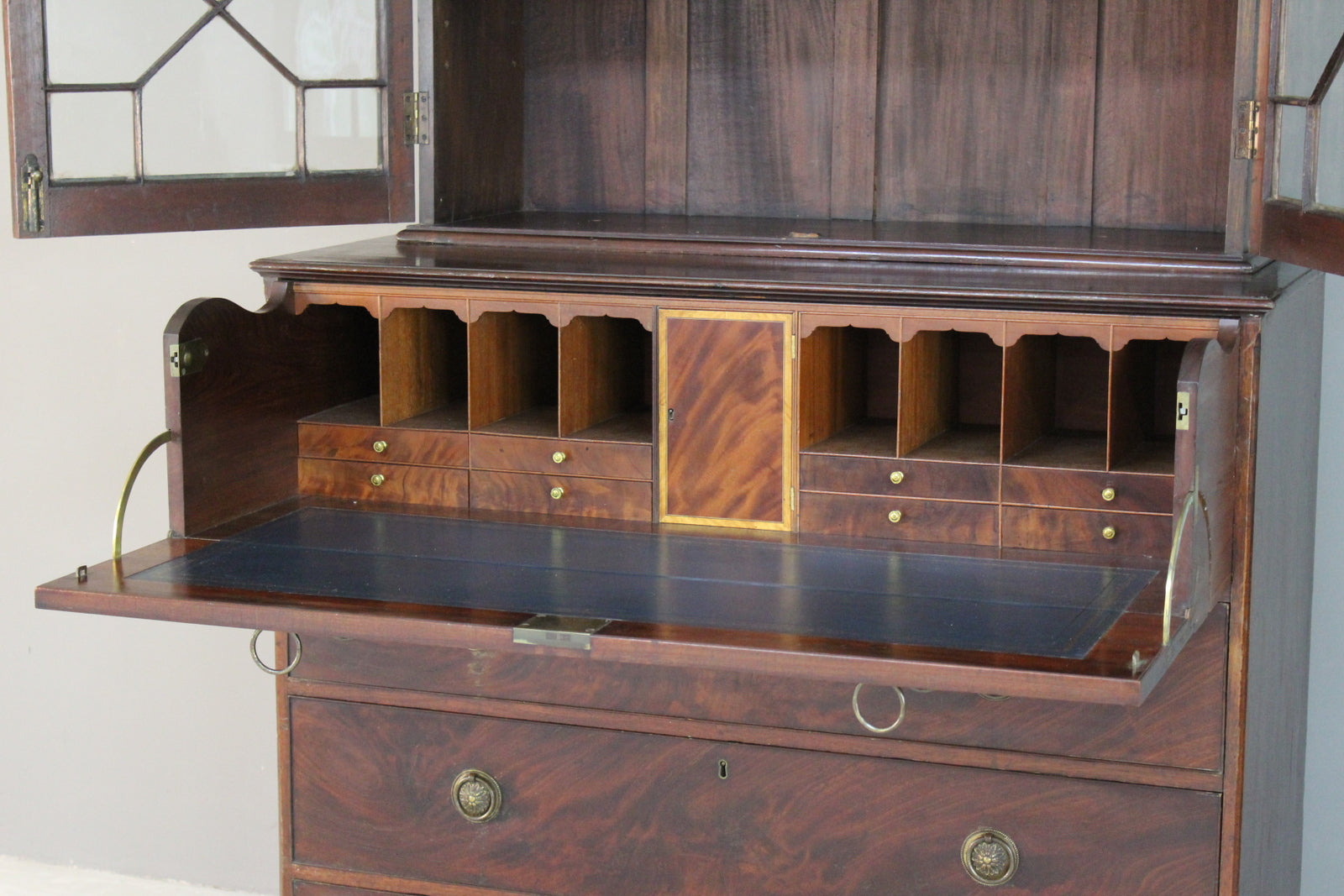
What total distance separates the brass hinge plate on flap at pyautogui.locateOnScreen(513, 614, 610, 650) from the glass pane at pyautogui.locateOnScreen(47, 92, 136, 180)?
88 centimetres

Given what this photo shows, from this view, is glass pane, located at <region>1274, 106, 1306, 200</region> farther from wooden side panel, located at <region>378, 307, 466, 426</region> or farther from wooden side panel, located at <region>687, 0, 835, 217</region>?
wooden side panel, located at <region>378, 307, 466, 426</region>

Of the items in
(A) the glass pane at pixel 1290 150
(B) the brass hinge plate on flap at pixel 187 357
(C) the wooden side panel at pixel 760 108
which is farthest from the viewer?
(C) the wooden side panel at pixel 760 108

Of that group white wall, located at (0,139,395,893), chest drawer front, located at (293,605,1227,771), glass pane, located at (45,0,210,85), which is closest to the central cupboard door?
chest drawer front, located at (293,605,1227,771)

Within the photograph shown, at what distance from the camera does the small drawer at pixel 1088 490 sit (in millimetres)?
2207

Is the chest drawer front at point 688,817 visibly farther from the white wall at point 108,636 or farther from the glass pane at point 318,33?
the white wall at point 108,636

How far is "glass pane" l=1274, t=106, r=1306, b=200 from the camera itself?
2.13 metres

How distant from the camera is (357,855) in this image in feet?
8.28

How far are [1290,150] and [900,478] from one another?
0.61 metres

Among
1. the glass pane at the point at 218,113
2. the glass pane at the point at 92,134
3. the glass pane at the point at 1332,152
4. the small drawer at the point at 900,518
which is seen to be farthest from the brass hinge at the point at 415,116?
the glass pane at the point at 1332,152

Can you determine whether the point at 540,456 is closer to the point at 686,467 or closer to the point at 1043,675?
the point at 686,467

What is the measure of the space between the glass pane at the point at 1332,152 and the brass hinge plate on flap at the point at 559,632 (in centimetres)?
94

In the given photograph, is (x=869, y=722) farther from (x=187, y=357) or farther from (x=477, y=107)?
(x=477, y=107)

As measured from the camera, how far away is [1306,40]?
2.13 meters

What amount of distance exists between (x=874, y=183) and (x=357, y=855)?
4.18 feet
